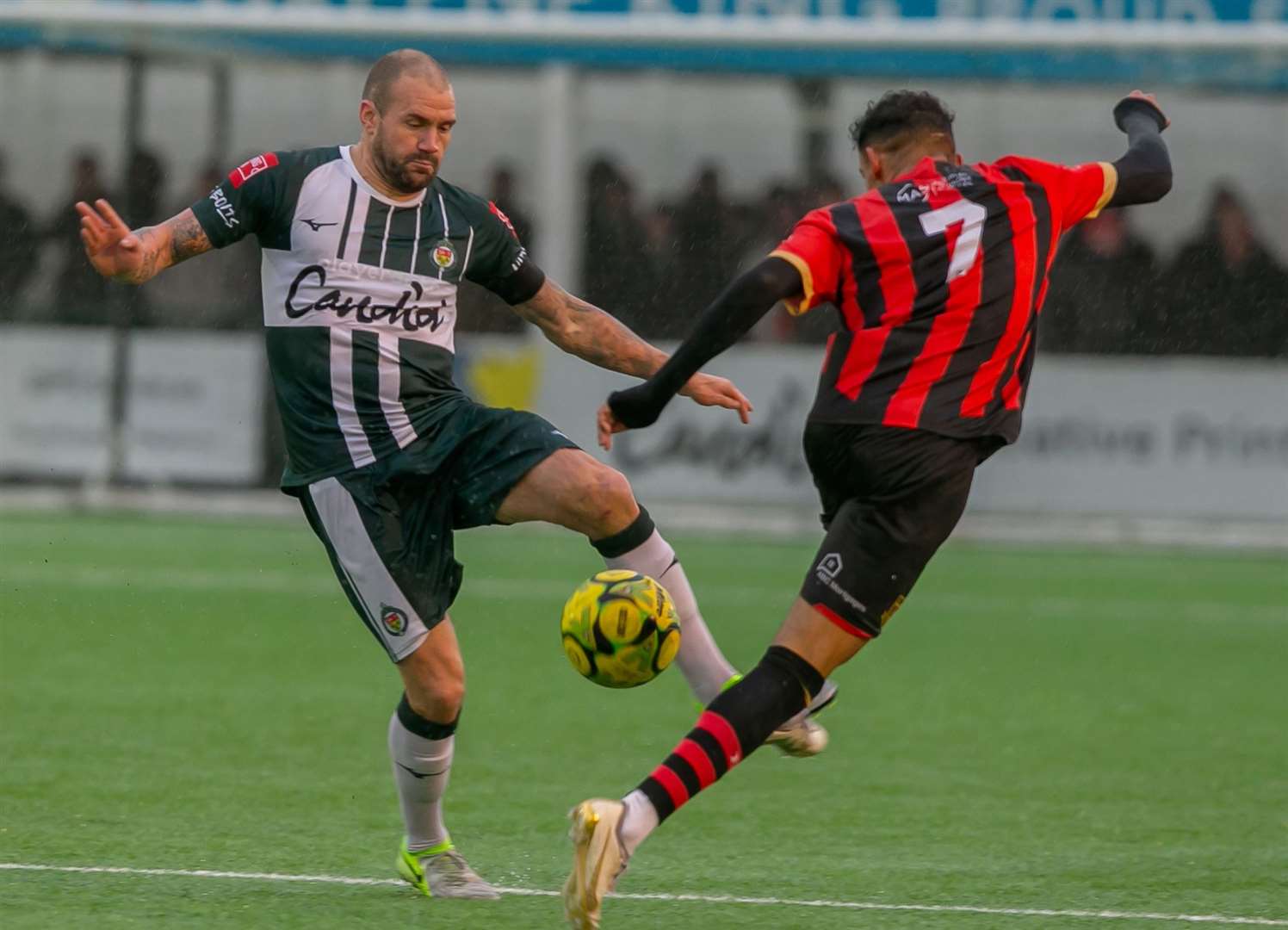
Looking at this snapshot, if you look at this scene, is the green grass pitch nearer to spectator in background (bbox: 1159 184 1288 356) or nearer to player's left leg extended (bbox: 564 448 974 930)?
player's left leg extended (bbox: 564 448 974 930)

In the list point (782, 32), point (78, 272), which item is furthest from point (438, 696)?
point (78, 272)

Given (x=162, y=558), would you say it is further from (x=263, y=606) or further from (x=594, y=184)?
(x=594, y=184)

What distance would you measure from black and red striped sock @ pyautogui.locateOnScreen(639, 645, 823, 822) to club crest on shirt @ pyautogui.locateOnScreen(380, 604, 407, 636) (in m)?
0.84

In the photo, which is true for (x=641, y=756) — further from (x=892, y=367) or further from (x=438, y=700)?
(x=892, y=367)

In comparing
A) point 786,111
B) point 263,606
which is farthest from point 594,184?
point 263,606

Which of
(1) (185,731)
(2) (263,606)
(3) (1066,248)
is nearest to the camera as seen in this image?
(1) (185,731)

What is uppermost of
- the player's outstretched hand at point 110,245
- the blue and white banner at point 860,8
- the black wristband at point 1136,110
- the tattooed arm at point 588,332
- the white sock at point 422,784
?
the blue and white banner at point 860,8

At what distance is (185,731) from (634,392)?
12.0ft

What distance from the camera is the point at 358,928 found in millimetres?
5191

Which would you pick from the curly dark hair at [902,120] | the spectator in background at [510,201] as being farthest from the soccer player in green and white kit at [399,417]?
the spectator in background at [510,201]

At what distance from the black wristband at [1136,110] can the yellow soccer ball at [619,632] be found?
2.00m

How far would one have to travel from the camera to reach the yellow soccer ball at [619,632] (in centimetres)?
539

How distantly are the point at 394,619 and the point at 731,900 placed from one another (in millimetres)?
1116

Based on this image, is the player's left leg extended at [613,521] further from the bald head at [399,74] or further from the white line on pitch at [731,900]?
the bald head at [399,74]
